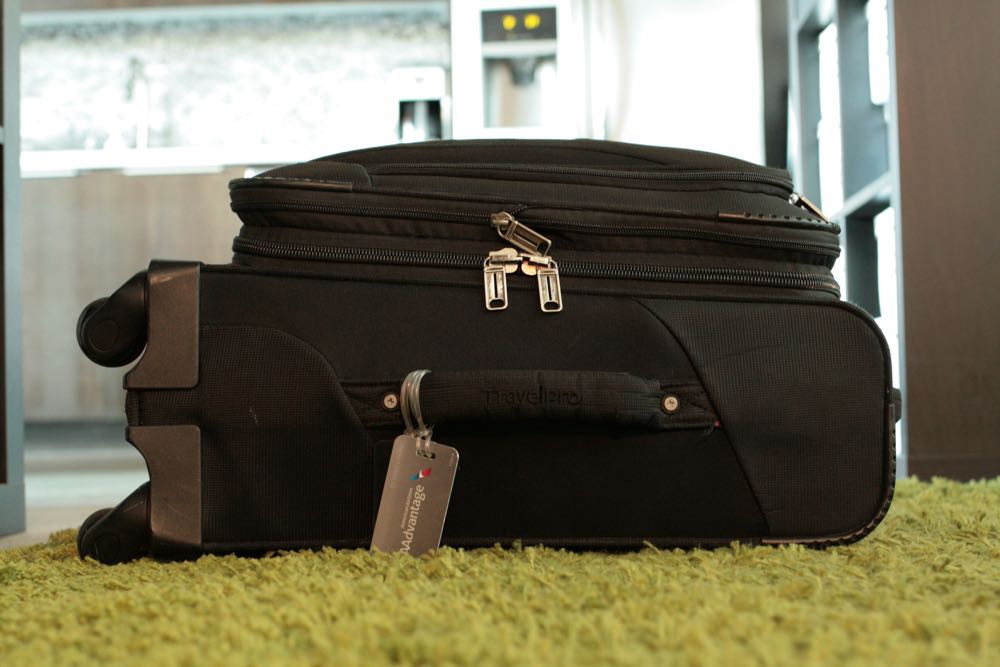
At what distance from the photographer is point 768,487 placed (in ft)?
2.66

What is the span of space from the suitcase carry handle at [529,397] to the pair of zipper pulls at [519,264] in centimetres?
6

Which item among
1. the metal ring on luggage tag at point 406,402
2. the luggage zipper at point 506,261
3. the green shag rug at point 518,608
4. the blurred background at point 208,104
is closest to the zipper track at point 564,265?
the luggage zipper at point 506,261

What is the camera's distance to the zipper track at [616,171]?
2.79ft

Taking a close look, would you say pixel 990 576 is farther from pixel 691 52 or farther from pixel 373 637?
pixel 691 52

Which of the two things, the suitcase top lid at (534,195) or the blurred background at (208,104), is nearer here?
the suitcase top lid at (534,195)

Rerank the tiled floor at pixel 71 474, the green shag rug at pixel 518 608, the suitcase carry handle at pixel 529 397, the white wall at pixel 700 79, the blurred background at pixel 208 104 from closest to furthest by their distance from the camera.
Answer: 1. the green shag rug at pixel 518 608
2. the suitcase carry handle at pixel 529 397
3. the tiled floor at pixel 71 474
4. the white wall at pixel 700 79
5. the blurred background at pixel 208 104

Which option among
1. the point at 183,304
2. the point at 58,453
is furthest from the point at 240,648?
the point at 58,453

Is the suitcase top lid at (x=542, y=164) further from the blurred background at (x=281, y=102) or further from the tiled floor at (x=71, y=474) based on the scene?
the blurred background at (x=281, y=102)

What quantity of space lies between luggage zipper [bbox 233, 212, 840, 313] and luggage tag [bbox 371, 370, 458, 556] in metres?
0.10

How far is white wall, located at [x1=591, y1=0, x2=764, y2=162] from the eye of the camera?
268cm

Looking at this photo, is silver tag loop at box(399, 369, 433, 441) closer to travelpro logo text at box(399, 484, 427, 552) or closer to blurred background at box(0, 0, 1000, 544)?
travelpro logo text at box(399, 484, 427, 552)

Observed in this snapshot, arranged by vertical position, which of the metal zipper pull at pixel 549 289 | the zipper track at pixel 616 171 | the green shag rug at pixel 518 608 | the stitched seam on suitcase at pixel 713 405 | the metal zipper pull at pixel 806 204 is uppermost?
the zipper track at pixel 616 171

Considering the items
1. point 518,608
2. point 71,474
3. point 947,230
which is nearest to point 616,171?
point 518,608

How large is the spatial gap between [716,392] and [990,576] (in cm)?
23
